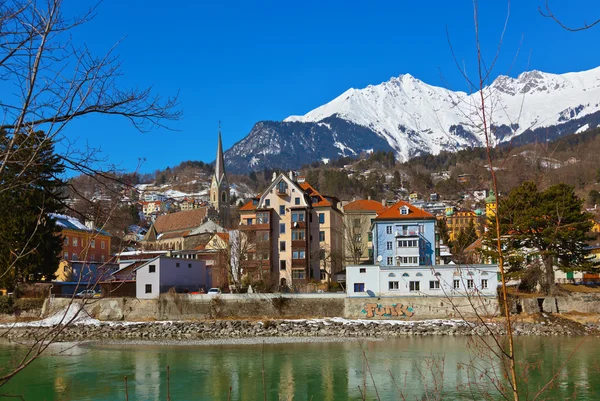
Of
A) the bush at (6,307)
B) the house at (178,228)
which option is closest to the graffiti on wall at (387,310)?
the bush at (6,307)

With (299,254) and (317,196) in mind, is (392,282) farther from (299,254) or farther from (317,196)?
(317,196)

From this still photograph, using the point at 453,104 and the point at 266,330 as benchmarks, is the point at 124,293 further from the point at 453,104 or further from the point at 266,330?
the point at 453,104

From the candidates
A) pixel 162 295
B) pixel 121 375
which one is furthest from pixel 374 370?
pixel 162 295

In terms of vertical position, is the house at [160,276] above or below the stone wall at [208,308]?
above

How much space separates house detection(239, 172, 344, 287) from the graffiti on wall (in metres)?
9.63

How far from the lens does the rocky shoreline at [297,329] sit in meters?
33.5

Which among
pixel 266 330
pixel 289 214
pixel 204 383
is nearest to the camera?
pixel 204 383

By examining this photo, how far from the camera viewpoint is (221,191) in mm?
130125

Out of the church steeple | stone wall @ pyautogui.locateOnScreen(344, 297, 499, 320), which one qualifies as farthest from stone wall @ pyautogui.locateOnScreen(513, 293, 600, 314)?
the church steeple

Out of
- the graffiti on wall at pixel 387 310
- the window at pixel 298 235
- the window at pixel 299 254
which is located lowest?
the graffiti on wall at pixel 387 310

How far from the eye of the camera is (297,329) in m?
35.1

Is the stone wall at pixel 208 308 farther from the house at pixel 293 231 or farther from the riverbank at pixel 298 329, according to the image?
the house at pixel 293 231

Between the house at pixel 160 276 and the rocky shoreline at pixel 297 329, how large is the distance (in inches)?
160

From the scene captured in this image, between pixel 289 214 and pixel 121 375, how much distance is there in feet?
93.8
